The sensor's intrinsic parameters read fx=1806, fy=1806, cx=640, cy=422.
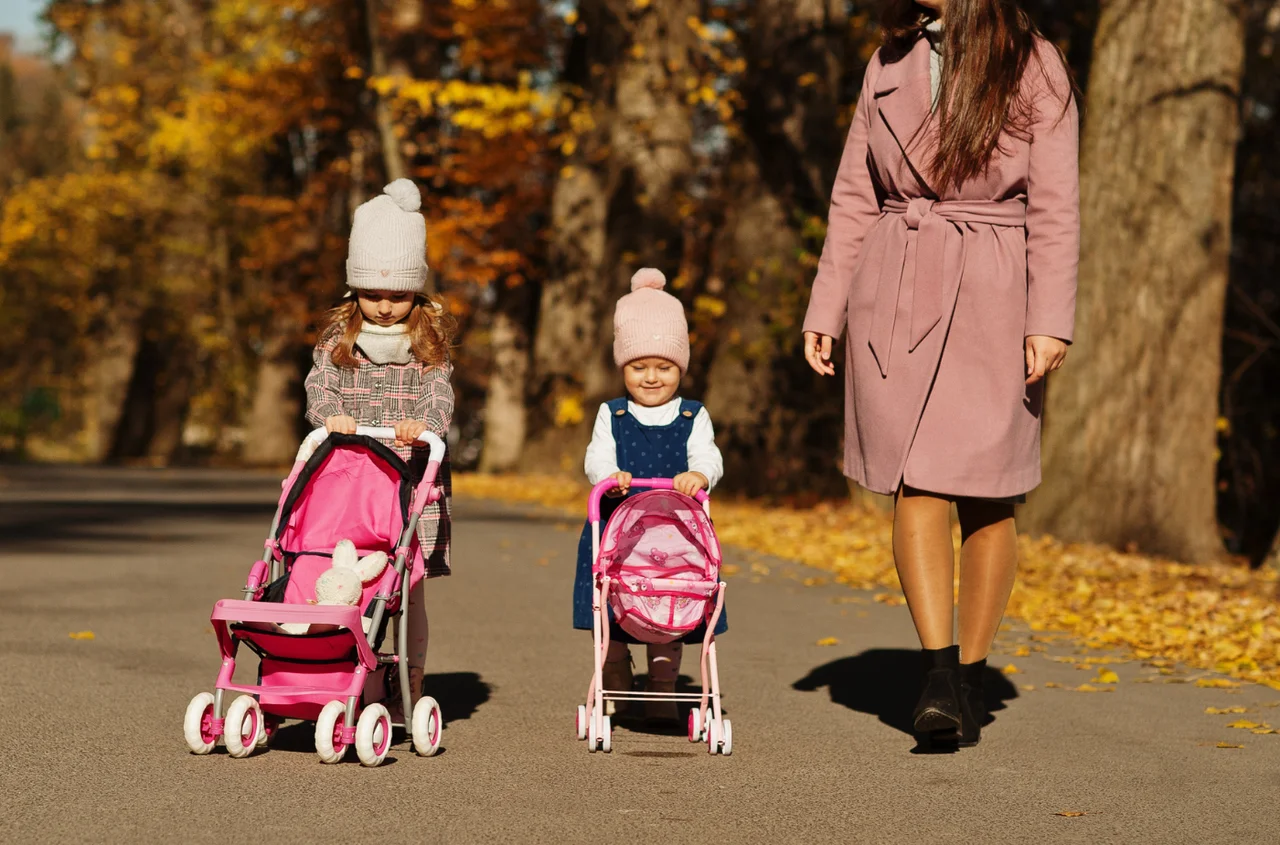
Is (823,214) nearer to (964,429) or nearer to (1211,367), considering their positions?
(1211,367)

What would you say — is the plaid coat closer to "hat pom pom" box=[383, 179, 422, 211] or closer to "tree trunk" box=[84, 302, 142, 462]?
"hat pom pom" box=[383, 179, 422, 211]

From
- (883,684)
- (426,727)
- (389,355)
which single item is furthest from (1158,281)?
(426,727)

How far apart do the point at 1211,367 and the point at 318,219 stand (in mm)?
25252

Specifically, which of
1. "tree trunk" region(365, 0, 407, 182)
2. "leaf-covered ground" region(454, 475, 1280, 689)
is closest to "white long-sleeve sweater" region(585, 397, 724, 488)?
"leaf-covered ground" region(454, 475, 1280, 689)

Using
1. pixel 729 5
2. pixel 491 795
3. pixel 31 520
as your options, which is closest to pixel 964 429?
pixel 491 795

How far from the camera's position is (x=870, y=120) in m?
6.07

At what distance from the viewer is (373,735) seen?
539 cm

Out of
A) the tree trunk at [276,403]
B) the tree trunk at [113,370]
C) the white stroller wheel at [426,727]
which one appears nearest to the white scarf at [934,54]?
the white stroller wheel at [426,727]

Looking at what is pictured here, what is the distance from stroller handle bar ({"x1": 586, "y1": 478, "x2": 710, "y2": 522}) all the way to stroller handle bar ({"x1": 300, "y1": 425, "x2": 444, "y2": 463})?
0.52 meters

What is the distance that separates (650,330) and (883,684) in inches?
79.9

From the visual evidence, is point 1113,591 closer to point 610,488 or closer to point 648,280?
point 648,280

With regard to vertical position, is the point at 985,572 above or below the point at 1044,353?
below

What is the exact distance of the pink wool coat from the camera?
575cm

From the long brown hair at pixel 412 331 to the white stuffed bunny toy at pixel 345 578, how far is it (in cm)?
77
